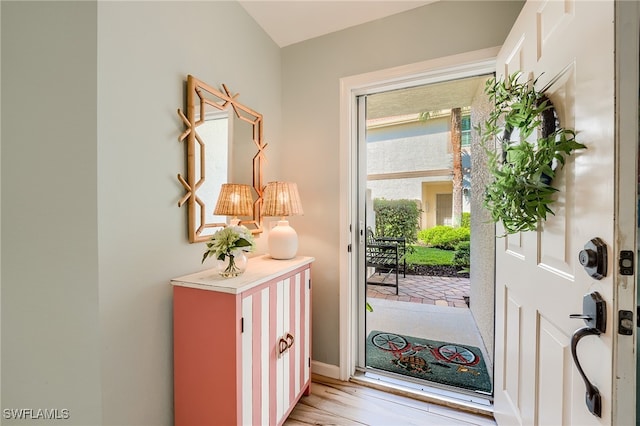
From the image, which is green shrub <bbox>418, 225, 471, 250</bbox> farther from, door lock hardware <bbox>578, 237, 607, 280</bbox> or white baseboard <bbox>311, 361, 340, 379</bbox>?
door lock hardware <bbox>578, 237, 607, 280</bbox>

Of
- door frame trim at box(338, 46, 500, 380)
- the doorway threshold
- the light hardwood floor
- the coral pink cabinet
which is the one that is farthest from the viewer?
door frame trim at box(338, 46, 500, 380)

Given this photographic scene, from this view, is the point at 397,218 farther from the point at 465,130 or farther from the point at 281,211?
the point at 281,211

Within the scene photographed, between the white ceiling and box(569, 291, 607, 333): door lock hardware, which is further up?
the white ceiling

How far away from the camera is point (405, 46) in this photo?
1.68 m

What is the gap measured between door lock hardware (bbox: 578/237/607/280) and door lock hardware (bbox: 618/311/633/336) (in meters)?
0.09

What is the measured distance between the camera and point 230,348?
42.2 inches

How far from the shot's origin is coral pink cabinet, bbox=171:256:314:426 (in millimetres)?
1077

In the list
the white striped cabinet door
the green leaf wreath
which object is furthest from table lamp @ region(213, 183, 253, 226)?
the green leaf wreath

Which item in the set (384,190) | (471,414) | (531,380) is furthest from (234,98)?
(471,414)

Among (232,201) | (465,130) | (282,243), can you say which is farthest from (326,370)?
(465,130)

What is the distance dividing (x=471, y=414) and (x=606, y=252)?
1.45m

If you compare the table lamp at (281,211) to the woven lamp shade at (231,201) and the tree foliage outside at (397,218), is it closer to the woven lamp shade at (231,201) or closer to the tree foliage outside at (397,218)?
the woven lamp shade at (231,201)

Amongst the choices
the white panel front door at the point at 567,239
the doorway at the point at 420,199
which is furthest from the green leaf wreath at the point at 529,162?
the doorway at the point at 420,199

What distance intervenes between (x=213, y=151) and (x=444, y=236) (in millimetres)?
1843
